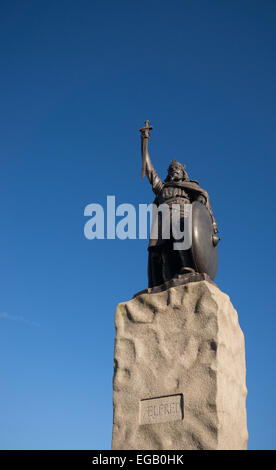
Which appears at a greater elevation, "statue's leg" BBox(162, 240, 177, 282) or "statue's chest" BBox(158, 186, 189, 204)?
"statue's chest" BBox(158, 186, 189, 204)

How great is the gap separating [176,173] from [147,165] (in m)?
0.53

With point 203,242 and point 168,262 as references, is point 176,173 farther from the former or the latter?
point 168,262

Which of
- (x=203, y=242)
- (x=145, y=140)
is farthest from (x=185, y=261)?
(x=145, y=140)

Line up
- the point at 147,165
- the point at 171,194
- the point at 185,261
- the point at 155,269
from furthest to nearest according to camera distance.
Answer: the point at 147,165 → the point at 171,194 → the point at 155,269 → the point at 185,261

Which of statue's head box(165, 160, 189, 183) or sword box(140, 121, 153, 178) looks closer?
statue's head box(165, 160, 189, 183)

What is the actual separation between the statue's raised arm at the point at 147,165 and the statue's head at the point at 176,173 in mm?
187

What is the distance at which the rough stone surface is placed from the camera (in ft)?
25.3

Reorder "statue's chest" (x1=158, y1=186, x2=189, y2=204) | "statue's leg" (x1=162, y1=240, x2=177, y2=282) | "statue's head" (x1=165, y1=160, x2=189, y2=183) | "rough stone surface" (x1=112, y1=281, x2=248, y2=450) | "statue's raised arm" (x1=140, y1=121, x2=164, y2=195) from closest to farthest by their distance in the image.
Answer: "rough stone surface" (x1=112, y1=281, x2=248, y2=450) → "statue's leg" (x1=162, y1=240, x2=177, y2=282) → "statue's chest" (x1=158, y1=186, x2=189, y2=204) → "statue's head" (x1=165, y1=160, x2=189, y2=183) → "statue's raised arm" (x1=140, y1=121, x2=164, y2=195)

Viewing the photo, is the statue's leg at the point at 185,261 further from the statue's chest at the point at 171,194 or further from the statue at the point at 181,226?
the statue's chest at the point at 171,194

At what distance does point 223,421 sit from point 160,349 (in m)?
1.37

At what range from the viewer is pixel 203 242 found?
9.16 m

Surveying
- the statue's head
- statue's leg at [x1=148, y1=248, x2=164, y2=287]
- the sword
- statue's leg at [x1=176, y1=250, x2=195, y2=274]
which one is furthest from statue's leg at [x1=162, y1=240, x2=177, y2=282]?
the sword

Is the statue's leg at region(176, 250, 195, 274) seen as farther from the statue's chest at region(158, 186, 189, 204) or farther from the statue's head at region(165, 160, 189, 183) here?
the statue's head at region(165, 160, 189, 183)
